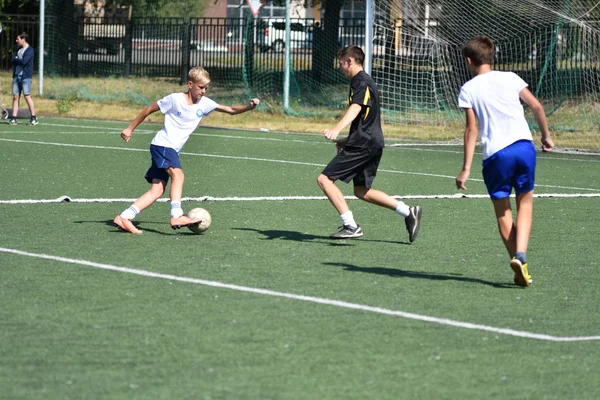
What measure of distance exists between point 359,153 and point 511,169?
2.29 meters

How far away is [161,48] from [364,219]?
25.0m

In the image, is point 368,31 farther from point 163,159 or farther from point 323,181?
point 323,181

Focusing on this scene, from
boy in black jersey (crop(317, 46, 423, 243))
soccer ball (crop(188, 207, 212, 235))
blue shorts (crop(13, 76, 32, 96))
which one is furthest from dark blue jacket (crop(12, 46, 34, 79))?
boy in black jersey (crop(317, 46, 423, 243))

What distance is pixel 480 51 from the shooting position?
8055 millimetres

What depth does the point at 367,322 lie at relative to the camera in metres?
6.78

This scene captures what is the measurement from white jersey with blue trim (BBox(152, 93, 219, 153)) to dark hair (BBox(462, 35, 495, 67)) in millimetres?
3032

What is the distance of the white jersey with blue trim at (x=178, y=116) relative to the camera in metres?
10.4

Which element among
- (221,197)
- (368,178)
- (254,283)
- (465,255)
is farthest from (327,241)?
(221,197)

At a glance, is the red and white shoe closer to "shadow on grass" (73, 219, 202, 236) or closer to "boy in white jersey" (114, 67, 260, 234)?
"boy in white jersey" (114, 67, 260, 234)

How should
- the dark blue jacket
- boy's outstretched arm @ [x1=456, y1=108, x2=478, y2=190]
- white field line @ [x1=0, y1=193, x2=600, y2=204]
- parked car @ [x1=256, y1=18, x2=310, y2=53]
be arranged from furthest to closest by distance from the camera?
parked car @ [x1=256, y1=18, x2=310, y2=53] → the dark blue jacket → white field line @ [x1=0, y1=193, x2=600, y2=204] → boy's outstretched arm @ [x1=456, y1=108, x2=478, y2=190]

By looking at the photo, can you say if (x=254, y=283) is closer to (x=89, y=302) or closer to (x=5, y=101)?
(x=89, y=302)

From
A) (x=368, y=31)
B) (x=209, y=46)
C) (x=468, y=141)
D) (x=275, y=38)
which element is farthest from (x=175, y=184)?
(x=209, y=46)

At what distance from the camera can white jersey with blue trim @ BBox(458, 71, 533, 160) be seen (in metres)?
7.97

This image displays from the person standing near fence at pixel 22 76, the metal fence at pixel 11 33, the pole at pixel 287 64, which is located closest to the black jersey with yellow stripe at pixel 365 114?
the person standing near fence at pixel 22 76
